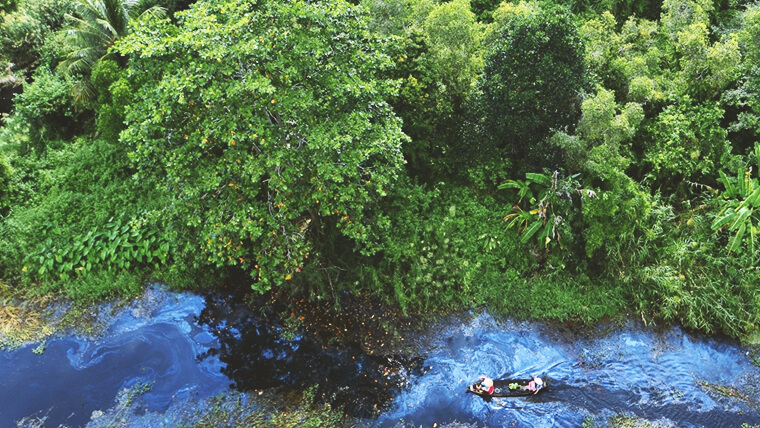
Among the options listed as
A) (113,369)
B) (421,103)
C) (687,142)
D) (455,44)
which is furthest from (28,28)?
(687,142)

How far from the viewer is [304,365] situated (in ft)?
29.9

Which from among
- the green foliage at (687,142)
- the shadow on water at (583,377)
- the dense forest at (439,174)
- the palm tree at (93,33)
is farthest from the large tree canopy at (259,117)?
the palm tree at (93,33)

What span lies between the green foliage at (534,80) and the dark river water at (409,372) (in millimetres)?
3833

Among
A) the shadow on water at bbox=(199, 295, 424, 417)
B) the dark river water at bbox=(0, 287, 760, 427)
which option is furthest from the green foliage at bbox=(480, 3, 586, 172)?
the shadow on water at bbox=(199, 295, 424, 417)

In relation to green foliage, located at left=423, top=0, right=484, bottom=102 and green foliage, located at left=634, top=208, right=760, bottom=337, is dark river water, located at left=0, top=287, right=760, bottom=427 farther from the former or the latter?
green foliage, located at left=423, top=0, right=484, bottom=102

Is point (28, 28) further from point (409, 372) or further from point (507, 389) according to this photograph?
point (507, 389)

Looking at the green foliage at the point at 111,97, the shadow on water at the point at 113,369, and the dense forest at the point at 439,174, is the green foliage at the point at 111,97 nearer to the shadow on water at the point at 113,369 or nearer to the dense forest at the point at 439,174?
the dense forest at the point at 439,174

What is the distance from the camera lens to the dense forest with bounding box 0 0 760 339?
25.6 ft

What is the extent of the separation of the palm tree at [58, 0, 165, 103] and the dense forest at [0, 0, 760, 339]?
1770 millimetres

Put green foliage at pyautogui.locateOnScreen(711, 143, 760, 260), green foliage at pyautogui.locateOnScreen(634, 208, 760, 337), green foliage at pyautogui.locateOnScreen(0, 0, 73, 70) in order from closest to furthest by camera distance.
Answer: green foliage at pyautogui.locateOnScreen(634, 208, 760, 337) < green foliage at pyautogui.locateOnScreen(711, 143, 760, 260) < green foliage at pyautogui.locateOnScreen(0, 0, 73, 70)

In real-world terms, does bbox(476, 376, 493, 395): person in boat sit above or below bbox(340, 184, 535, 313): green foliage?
below

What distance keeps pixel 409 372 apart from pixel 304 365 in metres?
1.93

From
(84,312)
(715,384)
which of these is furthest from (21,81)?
(715,384)

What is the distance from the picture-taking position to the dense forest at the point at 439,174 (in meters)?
7.80
